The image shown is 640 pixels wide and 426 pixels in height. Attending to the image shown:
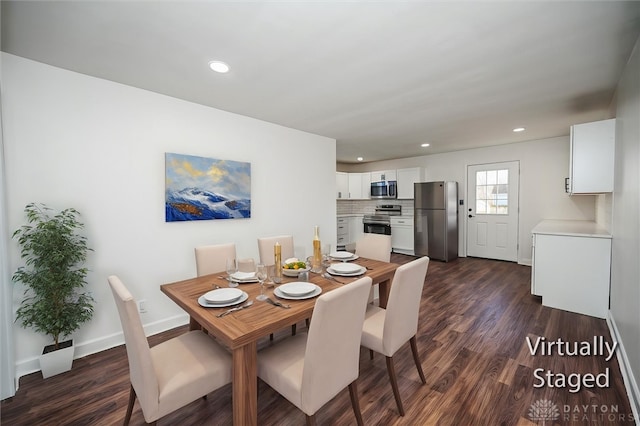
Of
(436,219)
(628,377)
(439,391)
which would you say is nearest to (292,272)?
(439,391)

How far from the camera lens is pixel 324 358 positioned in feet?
4.33

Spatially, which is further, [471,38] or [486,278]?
[486,278]

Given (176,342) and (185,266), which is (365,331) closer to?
(176,342)

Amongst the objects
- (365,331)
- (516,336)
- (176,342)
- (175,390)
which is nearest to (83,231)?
(176,342)

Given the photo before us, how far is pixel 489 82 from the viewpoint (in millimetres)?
2514

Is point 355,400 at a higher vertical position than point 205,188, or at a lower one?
lower

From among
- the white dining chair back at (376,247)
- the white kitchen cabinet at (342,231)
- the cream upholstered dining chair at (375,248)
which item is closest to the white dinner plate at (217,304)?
the cream upholstered dining chair at (375,248)

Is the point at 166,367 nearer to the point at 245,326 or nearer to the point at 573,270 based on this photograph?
the point at 245,326

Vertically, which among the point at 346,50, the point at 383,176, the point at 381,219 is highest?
the point at 346,50

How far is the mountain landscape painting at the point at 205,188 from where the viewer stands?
281cm

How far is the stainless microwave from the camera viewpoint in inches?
261

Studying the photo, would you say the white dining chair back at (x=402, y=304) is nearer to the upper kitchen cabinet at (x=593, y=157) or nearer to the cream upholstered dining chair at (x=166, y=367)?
the cream upholstered dining chair at (x=166, y=367)

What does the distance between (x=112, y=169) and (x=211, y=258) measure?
1.21 metres

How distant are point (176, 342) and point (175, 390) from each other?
424 millimetres
